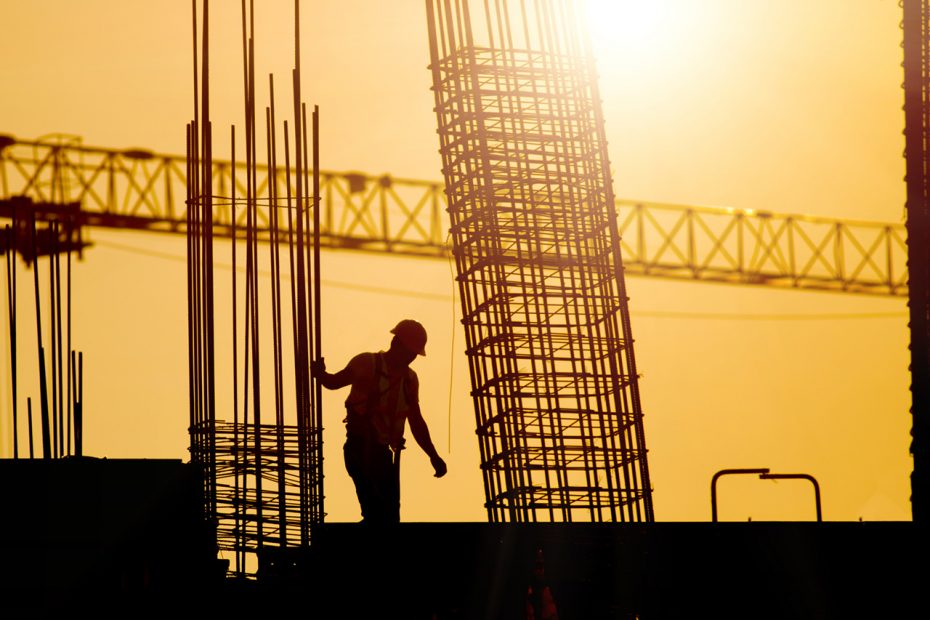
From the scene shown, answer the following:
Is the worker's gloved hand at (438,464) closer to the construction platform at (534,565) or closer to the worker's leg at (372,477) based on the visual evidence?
the worker's leg at (372,477)

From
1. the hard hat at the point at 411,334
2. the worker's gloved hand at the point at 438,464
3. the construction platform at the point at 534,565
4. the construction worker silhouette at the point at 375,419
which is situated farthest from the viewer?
the worker's gloved hand at the point at 438,464

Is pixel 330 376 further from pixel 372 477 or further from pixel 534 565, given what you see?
pixel 534 565

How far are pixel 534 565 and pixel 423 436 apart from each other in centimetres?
185

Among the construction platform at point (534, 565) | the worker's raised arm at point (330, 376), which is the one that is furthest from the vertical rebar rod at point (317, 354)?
the construction platform at point (534, 565)

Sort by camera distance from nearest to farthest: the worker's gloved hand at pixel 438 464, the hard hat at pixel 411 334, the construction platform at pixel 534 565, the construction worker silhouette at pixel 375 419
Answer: the construction platform at pixel 534 565, the hard hat at pixel 411 334, the construction worker silhouette at pixel 375 419, the worker's gloved hand at pixel 438 464

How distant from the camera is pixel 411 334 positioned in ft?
35.0

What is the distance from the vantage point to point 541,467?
1055cm

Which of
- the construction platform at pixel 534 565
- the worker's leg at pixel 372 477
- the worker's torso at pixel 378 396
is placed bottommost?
the construction platform at pixel 534 565

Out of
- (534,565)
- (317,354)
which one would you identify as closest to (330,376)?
(317,354)

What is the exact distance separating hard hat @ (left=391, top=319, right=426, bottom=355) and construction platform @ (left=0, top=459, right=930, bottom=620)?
1438 mm

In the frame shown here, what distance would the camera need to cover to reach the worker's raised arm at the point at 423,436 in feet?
36.2

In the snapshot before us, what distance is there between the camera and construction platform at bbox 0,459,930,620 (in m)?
8.63

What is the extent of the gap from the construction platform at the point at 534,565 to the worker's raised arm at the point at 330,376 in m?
1.28

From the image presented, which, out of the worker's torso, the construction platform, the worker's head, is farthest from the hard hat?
the construction platform
